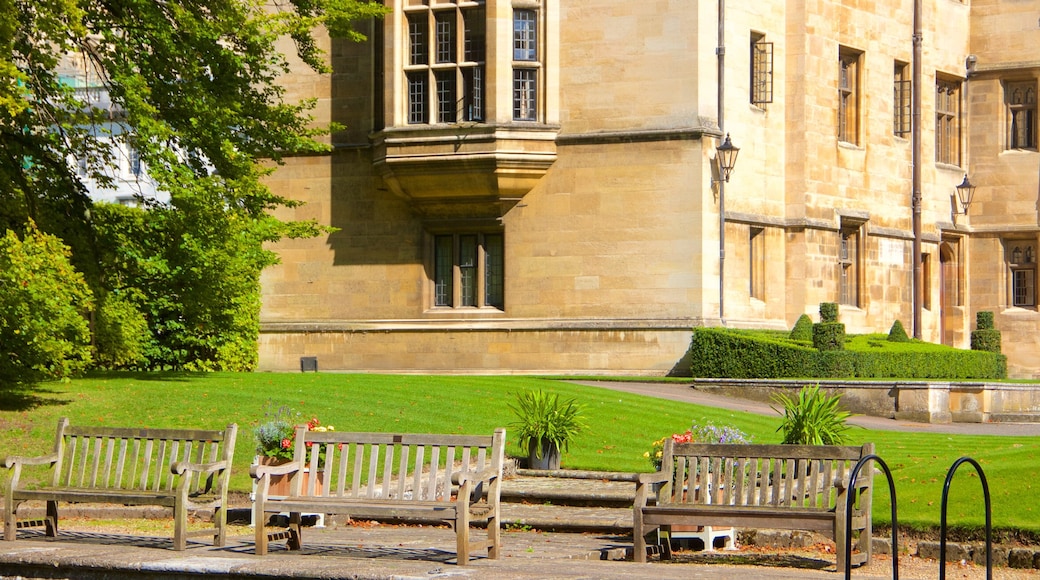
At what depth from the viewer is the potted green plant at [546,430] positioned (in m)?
17.6

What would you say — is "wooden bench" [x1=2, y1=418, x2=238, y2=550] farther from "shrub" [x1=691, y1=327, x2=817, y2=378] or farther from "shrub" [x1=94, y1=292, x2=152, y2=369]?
"shrub" [x1=691, y1=327, x2=817, y2=378]

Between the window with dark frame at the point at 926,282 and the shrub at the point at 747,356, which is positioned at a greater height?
the window with dark frame at the point at 926,282

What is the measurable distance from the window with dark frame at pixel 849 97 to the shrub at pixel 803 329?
6.36 m

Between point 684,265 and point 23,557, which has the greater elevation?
point 684,265

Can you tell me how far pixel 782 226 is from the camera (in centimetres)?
3228

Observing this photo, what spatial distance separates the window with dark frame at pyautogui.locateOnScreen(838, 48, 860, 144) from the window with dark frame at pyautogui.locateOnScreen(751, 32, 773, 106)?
10.8 ft

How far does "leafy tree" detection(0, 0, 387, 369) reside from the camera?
65.7ft

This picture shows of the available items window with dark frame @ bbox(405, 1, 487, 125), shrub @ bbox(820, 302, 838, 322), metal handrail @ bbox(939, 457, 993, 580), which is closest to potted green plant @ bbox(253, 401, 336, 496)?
metal handrail @ bbox(939, 457, 993, 580)

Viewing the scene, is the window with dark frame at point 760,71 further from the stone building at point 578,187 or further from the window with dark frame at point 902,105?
the window with dark frame at point 902,105

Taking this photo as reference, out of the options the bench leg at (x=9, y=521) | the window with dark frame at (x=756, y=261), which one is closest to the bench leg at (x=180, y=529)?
the bench leg at (x=9, y=521)

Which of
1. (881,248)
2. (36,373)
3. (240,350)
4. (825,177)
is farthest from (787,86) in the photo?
(36,373)

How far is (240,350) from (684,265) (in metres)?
8.86

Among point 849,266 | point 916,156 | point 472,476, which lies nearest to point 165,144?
point 472,476

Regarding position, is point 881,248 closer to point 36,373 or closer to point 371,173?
point 371,173
